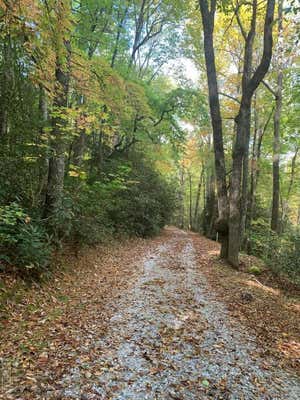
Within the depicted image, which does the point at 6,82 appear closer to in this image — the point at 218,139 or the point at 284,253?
the point at 218,139

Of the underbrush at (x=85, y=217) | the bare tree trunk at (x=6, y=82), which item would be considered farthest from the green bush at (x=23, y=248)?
the bare tree trunk at (x=6, y=82)

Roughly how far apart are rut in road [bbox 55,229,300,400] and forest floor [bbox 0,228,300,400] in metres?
0.01

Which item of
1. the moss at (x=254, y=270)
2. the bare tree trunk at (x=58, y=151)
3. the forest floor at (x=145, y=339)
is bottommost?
the forest floor at (x=145, y=339)

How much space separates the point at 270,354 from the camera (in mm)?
3377

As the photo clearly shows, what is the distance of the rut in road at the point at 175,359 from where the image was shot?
8.38 ft

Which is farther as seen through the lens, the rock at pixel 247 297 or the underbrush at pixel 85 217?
the rock at pixel 247 297

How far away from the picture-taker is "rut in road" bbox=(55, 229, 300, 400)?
101 inches

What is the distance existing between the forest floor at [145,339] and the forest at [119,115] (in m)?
1.07

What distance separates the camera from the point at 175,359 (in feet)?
10.0

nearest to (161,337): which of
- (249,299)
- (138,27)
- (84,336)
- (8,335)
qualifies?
(84,336)

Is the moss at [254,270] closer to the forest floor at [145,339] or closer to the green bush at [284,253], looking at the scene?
the green bush at [284,253]

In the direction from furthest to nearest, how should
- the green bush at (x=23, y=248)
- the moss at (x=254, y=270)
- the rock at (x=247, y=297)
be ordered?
1. the moss at (x=254, y=270)
2. the rock at (x=247, y=297)
3. the green bush at (x=23, y=248)

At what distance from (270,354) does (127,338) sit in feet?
6.25

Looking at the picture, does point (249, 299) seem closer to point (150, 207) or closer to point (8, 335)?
point (8, 335)
